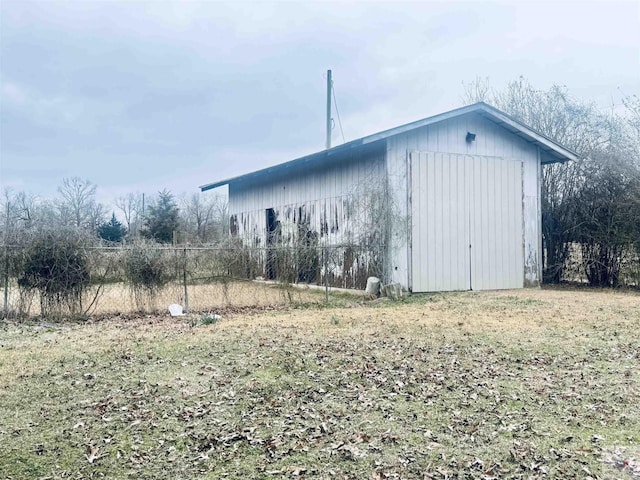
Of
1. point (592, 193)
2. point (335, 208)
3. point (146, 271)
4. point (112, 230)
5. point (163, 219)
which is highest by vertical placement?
point (163, 219)

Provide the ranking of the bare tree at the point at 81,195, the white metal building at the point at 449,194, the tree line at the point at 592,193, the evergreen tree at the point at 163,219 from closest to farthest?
the white metal building at the point at 449,194
the tree line at the point at 592,193
the evergreen tree at the point at 163,219
the bare tree at the point at 81,195

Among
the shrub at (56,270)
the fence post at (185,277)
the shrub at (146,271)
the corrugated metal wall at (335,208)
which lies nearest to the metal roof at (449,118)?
the corrugated metal wall at (335,208)

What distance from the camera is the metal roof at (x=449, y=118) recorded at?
1096 centimetres

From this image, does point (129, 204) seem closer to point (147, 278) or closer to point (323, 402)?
point (147, 278)

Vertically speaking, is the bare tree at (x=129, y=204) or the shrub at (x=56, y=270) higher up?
the bare tree at (x=129, y=204)

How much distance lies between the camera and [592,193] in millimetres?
13258

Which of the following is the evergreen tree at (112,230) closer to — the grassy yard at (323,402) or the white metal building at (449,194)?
the white metal building at (449,194)

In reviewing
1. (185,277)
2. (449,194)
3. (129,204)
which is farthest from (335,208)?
(129,204)

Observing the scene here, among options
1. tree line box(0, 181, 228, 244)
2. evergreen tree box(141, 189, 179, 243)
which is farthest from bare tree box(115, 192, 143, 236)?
evergreen tree box(141, 189, 179, 243)

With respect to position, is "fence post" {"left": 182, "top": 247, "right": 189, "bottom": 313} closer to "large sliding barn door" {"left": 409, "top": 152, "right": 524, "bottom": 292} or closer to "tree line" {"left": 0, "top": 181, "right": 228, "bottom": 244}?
"large sliding barn door" {"left": 409, "top": 152, "right": 524, "bottom": 292}

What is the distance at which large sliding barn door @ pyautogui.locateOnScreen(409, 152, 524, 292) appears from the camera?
11.4 m

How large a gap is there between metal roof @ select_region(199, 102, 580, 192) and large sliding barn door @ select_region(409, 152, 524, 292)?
0.76 meters

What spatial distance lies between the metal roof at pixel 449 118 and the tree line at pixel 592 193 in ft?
3.58

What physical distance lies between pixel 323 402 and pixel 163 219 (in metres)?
24.9
